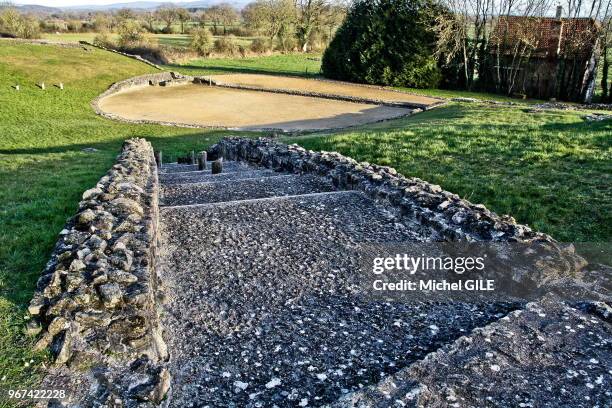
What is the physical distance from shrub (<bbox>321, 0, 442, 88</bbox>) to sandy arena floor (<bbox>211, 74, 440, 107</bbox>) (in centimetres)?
210

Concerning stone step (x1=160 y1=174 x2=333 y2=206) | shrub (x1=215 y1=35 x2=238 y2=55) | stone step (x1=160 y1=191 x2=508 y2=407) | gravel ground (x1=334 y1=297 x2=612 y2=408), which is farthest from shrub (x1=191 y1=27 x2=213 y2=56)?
gravel ground (x1=334 y1=297 x2=612 y2=408)

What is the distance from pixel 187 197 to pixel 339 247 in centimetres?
413

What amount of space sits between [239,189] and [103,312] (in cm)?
577

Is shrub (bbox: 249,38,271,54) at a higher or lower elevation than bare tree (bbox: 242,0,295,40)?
lower

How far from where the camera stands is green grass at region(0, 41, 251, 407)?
4941 mm

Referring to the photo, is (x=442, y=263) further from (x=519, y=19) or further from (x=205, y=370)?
(x=519, y=19)

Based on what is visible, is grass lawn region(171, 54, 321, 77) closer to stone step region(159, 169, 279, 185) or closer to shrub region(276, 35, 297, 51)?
shrub region(276, 35, 297, 51)

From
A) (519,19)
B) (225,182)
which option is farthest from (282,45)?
(225,182)

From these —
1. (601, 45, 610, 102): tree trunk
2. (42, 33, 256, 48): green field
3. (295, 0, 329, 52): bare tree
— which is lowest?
(601, 45, 610, 102): tree trunk

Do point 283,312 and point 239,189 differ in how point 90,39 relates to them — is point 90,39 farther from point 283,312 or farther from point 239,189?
point 283,312

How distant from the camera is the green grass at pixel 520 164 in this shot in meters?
9.12

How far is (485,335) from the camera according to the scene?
4.68m

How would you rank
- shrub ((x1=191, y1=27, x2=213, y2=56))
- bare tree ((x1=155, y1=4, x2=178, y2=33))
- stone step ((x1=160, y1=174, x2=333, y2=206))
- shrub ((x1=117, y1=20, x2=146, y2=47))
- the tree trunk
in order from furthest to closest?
bare tree ((x1=155, y1=4, x2=178, y2=33)) < shrub ((x1=191, y1=27, x2=213, y2=56)) < shrub ((x1=117, y1=20, x2=146, y2=47)) < the tree trunk < stone step ((x1=160, y1=174, x2=333, y2=206))

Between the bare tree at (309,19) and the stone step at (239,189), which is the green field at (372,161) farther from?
the bare tree at (309,19)
